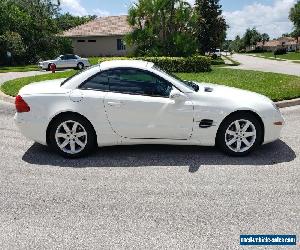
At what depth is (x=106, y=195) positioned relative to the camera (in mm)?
4387

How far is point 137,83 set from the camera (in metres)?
5.70

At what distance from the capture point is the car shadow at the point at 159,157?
17.9ft

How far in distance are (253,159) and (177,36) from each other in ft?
70.4

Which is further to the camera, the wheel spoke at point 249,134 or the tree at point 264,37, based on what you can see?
the tree at point 264,37

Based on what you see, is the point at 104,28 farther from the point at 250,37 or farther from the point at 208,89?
the point at 250,37

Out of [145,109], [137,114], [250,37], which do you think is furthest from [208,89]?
[250,37]

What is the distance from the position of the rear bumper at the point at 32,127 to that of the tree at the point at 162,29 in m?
20.9

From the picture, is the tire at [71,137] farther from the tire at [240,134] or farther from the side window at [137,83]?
the tire at [240,134]

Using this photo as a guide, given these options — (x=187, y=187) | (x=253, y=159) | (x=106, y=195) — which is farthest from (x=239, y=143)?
(x=106, y=195)

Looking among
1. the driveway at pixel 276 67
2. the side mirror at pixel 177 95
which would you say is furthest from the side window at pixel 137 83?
the driveway at pixel 276 67

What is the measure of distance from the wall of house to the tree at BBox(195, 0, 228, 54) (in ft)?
37.3

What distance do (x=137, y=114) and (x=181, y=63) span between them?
17174 mm

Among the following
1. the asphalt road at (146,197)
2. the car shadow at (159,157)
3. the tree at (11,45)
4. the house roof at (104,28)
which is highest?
the house roof at (104,28)

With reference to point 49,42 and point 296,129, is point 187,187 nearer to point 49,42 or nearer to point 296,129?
point 296,129
